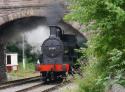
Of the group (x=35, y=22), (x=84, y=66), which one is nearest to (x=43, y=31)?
(x=35, y=22)

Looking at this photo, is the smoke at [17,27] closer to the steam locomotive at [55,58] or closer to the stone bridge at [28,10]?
the stone bridge at [28,10]

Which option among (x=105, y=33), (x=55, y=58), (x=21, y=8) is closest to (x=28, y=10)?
(x=21, y=8)

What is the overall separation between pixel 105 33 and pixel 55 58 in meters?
16.6

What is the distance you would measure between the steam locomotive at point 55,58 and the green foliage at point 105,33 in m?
15.4

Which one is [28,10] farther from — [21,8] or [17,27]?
[17,27]

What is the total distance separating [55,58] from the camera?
72.2 ft

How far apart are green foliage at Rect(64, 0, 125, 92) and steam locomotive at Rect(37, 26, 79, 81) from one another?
15.4 m

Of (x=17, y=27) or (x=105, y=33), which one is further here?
(x=17, y=27)

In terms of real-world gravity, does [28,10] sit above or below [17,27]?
above

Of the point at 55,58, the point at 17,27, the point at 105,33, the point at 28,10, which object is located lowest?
the point at 55,58

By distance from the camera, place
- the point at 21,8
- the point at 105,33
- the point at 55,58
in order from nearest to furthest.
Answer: the point at 105,33 < the point at 55,58 < the point at 21,8

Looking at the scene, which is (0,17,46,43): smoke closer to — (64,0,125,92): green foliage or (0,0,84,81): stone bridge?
(0,0,84,81): stone bridge

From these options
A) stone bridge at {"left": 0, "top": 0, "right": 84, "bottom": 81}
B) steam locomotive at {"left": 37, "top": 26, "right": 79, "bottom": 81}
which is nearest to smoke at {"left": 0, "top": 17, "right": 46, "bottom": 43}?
stone bridge at {"left": 0, "top": 0, "right": 84, "bottom": 81}

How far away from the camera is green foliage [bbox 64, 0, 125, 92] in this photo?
4.98 metres
